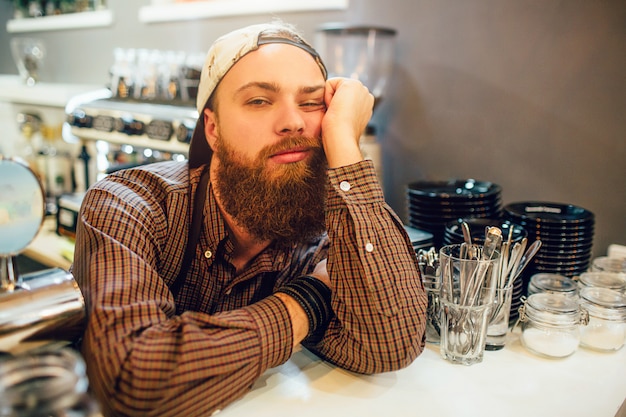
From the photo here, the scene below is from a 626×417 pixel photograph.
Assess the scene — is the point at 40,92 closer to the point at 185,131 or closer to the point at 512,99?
the point at 185,131

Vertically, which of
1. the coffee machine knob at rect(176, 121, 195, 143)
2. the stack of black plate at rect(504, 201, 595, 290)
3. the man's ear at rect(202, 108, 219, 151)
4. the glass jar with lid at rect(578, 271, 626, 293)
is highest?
the man's ear at rect(202, 108, 219, 151)

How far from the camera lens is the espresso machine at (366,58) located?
172 cm

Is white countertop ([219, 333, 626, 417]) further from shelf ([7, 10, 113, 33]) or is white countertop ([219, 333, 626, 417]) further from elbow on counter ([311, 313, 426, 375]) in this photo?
shelf ([7, 10, 113, 33])

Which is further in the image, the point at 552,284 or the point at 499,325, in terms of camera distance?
the point at 552,284

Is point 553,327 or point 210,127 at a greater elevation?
point 210,127

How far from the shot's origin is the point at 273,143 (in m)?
1.11

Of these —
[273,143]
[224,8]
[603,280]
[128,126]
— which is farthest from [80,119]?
[603,280]

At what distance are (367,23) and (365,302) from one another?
1296 millimetres

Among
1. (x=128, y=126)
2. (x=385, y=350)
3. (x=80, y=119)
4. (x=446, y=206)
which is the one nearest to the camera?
(x=385, y=350)

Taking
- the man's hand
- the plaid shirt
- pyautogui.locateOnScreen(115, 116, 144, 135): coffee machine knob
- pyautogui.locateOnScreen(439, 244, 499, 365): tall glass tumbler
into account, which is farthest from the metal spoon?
pyautogui.locateOnScreen(115, 116, 144, 135): coffee machine knob

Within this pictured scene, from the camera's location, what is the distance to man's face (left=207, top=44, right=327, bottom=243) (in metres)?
1.11

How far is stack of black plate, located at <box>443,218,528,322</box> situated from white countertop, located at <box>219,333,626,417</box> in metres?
0.16

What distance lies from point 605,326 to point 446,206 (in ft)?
1.53

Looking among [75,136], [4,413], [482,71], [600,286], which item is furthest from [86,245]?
[75,136]
